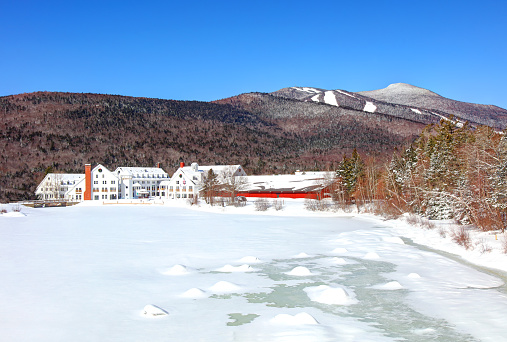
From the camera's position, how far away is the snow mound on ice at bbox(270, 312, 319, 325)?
991 centimetres

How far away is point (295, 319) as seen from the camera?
10078 mm

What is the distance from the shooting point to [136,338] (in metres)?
8.91

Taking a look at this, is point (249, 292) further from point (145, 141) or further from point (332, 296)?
point (145, 141)

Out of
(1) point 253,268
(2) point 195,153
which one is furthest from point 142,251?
(2) point 195,153

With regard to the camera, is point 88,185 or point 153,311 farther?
point 88,185

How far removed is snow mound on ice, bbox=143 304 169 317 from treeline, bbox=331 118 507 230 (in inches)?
Answer: 850

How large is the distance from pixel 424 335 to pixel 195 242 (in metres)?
16.8

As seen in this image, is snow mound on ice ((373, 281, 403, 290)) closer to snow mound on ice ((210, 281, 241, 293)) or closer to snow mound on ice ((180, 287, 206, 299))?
snow mound on ice ((210, 281, 241, 293))

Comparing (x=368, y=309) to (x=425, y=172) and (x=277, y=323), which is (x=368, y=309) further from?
(x=425, y=172)

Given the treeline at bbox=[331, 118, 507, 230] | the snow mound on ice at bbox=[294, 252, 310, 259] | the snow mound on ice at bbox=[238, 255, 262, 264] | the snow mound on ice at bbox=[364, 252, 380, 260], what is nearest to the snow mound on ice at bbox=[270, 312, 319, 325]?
the snow mound on ice at bbox=[238, 255, 262, 264]

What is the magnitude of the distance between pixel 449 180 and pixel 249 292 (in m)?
30.4

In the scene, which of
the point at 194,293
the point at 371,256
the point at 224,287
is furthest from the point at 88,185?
the point at 194,293

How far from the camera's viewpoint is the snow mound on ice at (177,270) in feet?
51.7

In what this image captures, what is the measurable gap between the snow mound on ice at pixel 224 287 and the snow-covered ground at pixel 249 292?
6cm
